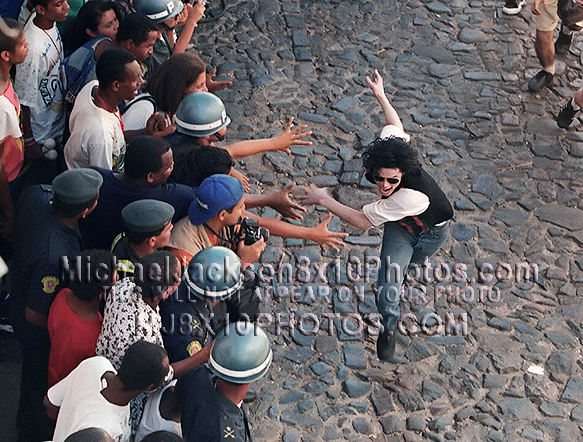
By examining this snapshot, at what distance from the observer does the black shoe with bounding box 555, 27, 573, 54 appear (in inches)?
351

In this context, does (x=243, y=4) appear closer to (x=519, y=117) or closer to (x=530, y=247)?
(x=519, y=117)

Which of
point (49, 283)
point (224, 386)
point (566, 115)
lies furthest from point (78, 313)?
point (566, 115)

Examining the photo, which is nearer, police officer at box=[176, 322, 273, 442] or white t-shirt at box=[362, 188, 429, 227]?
police officer at box=[176, 322, 273, 442]

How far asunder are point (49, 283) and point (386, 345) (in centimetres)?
265

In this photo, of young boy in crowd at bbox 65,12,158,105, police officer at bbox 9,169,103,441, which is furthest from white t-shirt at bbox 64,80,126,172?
police officer at bbox 9,169,103,441

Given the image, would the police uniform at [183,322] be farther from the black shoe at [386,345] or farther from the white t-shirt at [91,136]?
the black shoe at [386,345]

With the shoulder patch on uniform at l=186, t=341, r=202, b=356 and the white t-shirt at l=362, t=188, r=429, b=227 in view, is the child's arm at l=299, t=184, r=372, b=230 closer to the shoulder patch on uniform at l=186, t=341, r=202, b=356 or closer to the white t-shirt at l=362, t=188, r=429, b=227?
the white t-shirt at l=362, t=188, r=429, b=227

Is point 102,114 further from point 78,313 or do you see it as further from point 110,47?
point 78,313

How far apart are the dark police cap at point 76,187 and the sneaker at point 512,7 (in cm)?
712

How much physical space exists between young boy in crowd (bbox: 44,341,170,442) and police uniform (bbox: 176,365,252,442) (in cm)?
17

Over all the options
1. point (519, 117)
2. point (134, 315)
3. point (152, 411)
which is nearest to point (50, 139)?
point (134, 315)

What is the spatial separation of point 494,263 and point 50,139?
397 cm

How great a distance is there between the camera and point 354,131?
25.5 ft

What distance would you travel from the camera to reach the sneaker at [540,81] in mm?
8320
